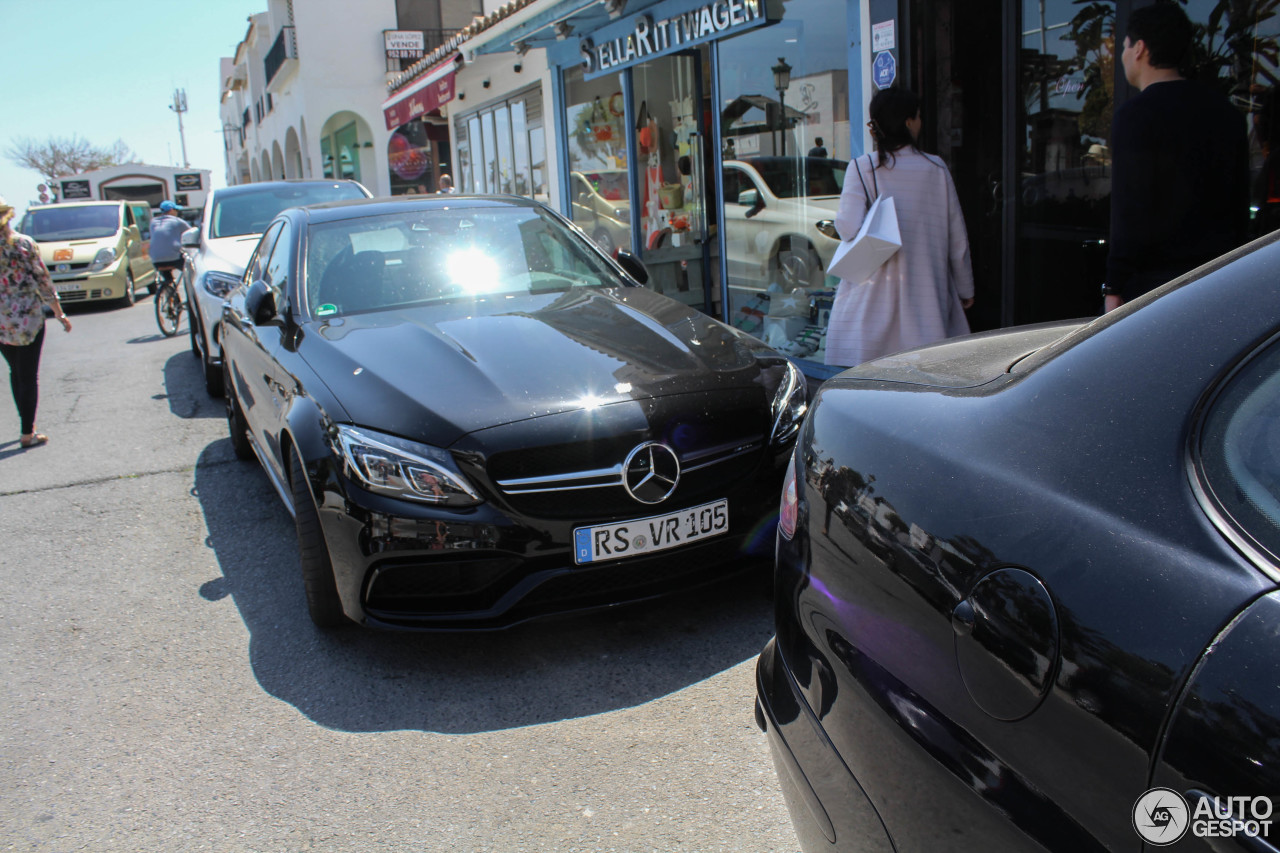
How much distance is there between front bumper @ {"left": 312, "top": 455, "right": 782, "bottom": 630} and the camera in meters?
2.93

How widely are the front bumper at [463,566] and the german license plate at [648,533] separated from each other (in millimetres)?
27

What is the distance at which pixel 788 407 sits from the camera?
343cm

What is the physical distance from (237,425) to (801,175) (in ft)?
14.0

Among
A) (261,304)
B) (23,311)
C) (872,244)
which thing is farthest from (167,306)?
(872,244)

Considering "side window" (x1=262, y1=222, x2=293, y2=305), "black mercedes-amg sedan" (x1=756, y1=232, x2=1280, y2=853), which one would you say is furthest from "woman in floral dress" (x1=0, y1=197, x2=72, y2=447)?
"black mercedes-amg sedan" (x1=756, y1=232, x2=1280, y2=853)

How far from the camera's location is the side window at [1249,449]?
3.42 feet

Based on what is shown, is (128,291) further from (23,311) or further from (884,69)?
(884,69)

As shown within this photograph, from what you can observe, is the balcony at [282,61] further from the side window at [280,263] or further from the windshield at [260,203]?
the side window at [280,263]

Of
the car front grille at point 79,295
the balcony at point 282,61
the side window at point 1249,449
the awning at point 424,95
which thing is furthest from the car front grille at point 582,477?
the balcony at point 282,61

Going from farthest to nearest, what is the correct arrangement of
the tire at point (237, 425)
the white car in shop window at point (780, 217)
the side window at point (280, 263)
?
1. the white car in shop window at point (780, 217)
2. the tire at point (237, 425)
3. the side window at point (280, 263)

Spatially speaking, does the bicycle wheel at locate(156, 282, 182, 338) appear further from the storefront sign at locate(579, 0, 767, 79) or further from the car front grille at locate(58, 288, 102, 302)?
the storefront sign at locate(579, 0, 767, 79)

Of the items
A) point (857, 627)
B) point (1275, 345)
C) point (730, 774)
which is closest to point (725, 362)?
point (730, 774)

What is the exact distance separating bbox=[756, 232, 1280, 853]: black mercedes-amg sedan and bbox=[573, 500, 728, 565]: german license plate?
140 centimetres

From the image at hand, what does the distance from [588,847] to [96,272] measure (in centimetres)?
1734
